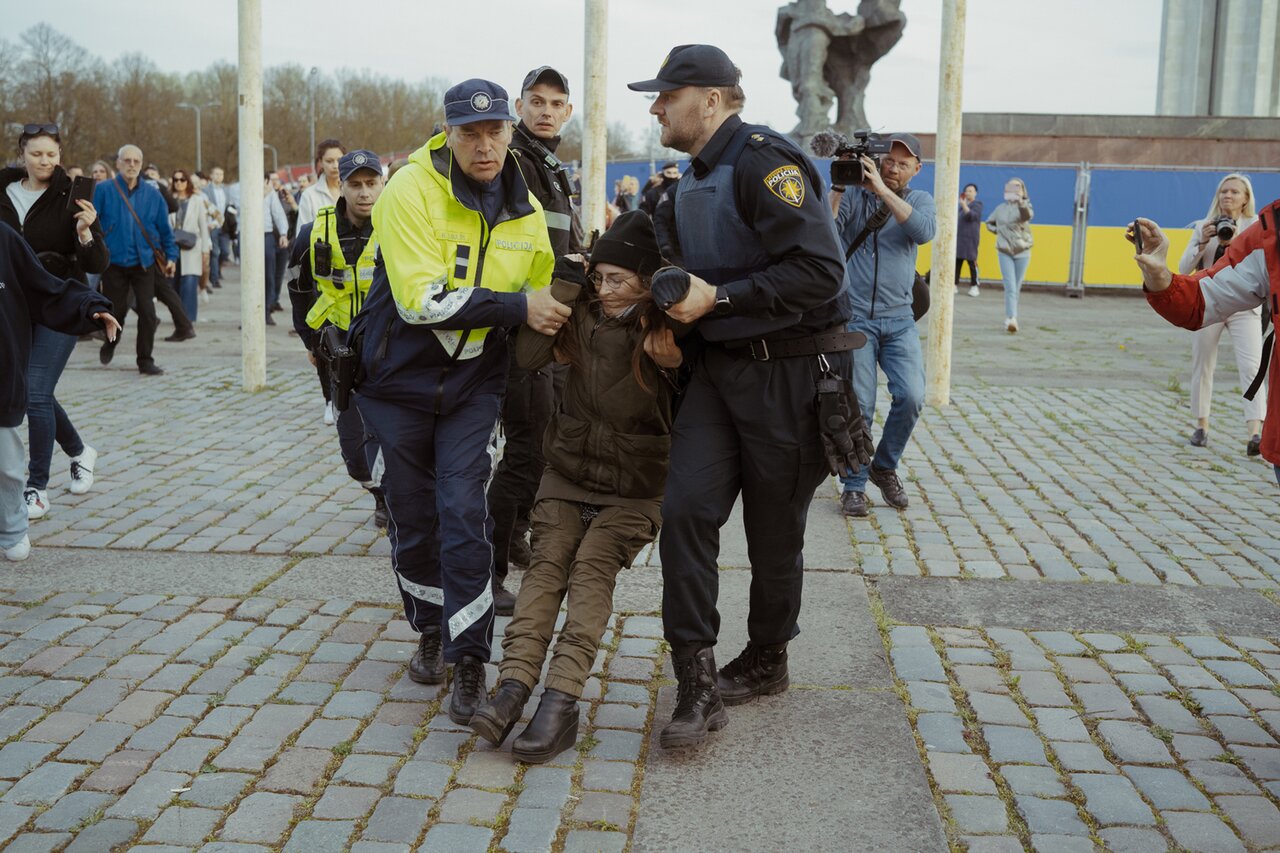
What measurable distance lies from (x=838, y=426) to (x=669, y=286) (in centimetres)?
70

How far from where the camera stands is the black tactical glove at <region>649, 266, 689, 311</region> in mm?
3781

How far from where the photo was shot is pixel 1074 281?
23.3m

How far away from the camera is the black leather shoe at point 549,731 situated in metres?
3.93

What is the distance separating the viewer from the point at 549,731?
396cm

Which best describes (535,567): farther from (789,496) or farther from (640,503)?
(789,496)

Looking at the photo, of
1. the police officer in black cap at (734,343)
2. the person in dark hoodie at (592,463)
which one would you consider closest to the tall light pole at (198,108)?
the person in dark hoodie at (592,463)

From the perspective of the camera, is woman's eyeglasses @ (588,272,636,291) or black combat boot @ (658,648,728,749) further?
woman's eyeglasses @ (588,272,636,291)

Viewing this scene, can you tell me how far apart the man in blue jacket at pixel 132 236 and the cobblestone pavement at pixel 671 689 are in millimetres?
4817

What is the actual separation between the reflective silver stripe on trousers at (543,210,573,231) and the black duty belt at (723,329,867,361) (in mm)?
1637

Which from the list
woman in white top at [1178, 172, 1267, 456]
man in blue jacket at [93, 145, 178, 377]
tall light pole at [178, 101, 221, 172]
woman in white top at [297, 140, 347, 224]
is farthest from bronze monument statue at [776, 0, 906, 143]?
tall light pole at [178, 101, 221, 172]

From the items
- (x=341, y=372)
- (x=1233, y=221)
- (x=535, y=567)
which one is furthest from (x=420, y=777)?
(x=1233, y=221)

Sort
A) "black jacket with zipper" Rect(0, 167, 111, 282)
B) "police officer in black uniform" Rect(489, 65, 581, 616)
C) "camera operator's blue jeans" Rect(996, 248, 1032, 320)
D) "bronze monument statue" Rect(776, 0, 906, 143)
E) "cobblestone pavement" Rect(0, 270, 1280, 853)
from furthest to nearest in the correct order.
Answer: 1. "bronze monument statue" Rect(776, 0, 906, 143)
2. "camera operator's blue jeans" Rect(996, 248, 1032, 320)
3. "black jacket with zipper" Rect(0, 167, 111, 282)
4. "police officer in black uniform" Rect(489, 65, 581, 616)
5. "cobblestone pavement" Rect(0, 270, 1280, 853)

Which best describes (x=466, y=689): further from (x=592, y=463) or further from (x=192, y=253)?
(x=192, y=253)

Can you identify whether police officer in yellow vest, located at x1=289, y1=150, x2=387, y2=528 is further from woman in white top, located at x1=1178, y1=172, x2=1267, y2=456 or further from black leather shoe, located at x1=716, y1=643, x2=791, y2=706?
woman in white top, located at x1=1178, y1=172, x2=1267, y2=456
